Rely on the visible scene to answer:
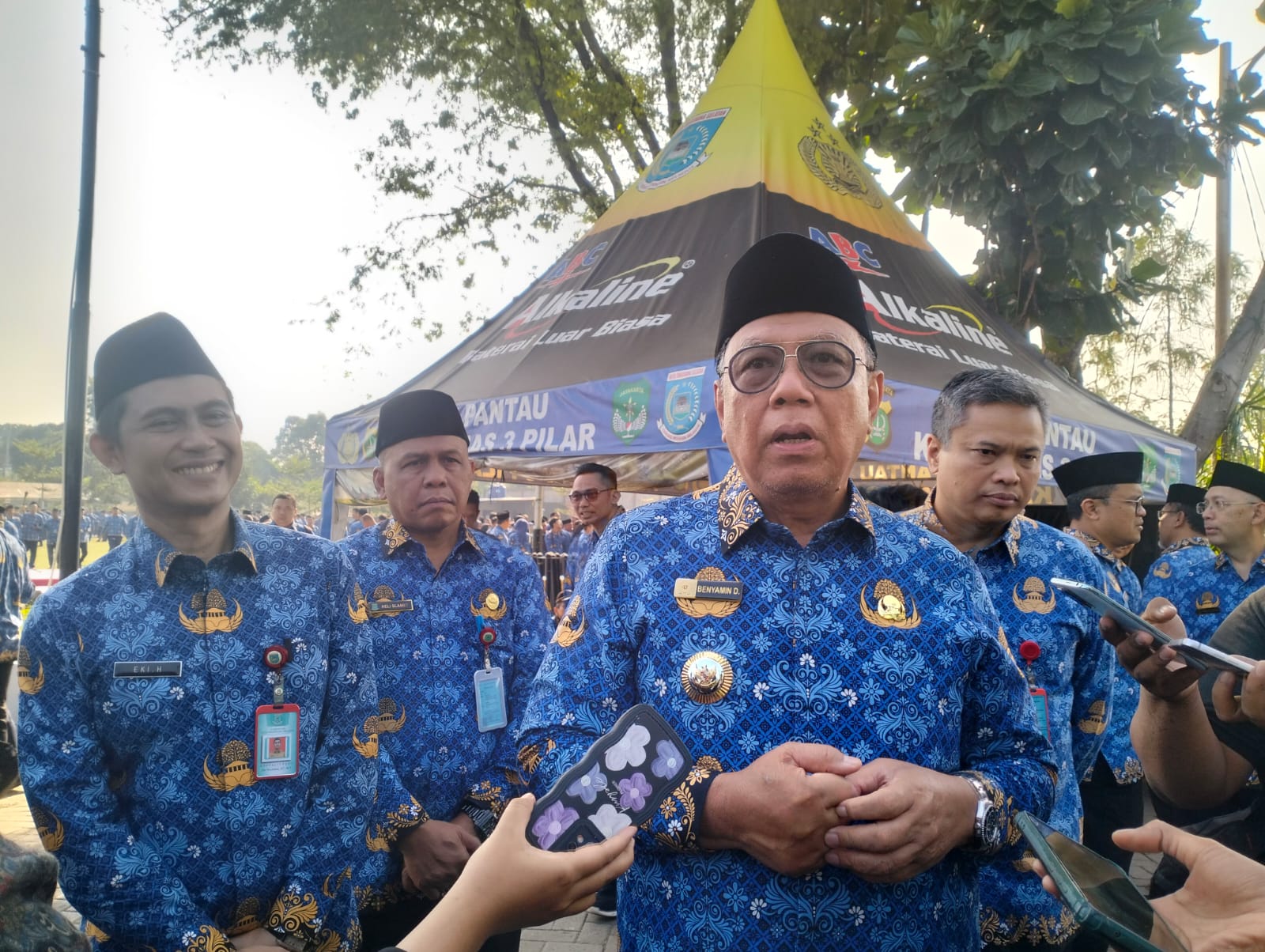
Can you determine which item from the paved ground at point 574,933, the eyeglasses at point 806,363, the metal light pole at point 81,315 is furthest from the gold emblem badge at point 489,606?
the metal light pole at point 81,315

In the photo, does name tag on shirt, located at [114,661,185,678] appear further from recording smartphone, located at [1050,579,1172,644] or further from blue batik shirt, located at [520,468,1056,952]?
recording smartphone, located at [1050,579,1172,644]

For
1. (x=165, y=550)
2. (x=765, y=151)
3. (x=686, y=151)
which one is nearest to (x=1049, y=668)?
(x=165, y=550)

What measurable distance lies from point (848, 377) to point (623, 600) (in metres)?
0.71

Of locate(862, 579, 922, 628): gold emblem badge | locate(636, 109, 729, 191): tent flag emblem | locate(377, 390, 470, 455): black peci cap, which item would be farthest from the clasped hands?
locate(636, 109, 729, 191): tent flag emblem

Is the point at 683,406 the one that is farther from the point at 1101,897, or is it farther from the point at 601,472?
the point at 1101,897

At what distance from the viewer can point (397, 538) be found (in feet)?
9.84

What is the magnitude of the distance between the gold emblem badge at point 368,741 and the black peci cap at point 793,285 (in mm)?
1438

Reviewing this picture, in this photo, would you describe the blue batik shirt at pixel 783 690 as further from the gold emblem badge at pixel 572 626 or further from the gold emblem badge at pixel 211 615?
the gold emblem badge at pixel 211 615

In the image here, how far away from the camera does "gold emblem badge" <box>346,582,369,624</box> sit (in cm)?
219

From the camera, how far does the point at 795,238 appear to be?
5.82 ft

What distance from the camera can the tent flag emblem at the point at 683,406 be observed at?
4352 mm

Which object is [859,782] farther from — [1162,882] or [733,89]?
[733,89]

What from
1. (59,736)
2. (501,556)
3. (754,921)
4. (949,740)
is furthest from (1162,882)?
(59,736)

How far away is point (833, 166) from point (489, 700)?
5.35m
